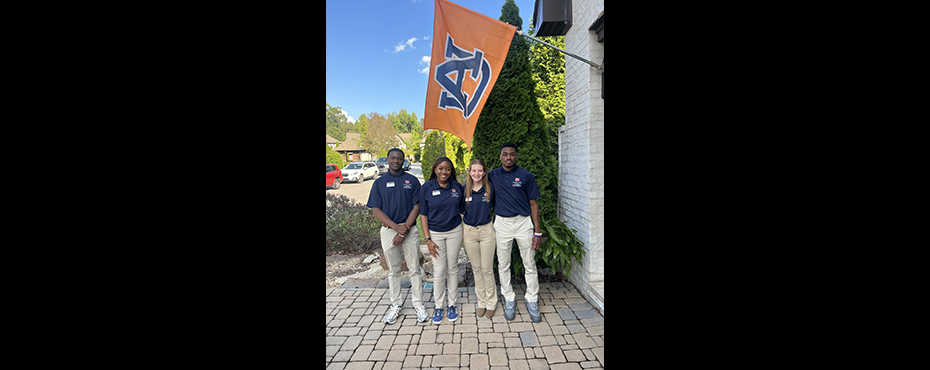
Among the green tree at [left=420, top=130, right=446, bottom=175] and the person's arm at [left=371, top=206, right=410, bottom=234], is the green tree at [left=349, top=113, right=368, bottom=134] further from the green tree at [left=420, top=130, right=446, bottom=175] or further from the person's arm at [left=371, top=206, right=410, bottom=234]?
the person's arm at [left=371, top=206, right=410, bottom=234]

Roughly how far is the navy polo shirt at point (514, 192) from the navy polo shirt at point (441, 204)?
417 mm

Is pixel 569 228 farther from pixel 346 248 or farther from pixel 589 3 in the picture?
pixel 346 248

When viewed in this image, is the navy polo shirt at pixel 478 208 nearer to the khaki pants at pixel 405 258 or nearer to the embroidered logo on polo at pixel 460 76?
the khaki pants at pixel 405 258

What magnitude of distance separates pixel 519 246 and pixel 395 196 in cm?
144

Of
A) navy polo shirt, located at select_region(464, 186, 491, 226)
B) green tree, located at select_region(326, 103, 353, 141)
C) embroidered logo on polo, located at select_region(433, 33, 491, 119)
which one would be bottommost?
navy polo shirt, located at select_region(464, 186, 491, 226)

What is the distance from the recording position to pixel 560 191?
15.1ft

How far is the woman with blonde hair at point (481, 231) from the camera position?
3514 mm

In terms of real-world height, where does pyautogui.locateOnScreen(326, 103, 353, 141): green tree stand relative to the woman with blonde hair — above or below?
above

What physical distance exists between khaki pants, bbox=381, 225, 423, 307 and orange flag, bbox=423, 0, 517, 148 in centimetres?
123

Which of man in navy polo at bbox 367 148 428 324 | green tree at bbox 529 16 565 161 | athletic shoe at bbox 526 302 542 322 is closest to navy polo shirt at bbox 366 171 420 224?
man in navy polo at bbox 367 148 428 324

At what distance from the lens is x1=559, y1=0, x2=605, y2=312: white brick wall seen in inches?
142

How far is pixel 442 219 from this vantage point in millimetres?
3453

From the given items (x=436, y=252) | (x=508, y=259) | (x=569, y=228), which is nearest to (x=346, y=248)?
(x=436, y=252)
